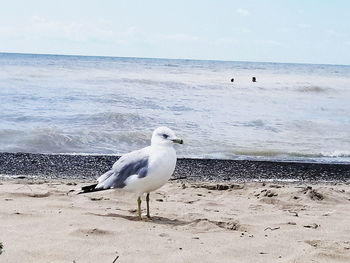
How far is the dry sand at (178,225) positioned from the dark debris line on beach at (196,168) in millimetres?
1326

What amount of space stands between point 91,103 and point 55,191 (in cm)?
1133

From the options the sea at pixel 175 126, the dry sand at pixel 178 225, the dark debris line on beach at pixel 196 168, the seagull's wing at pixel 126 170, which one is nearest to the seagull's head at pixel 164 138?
the seagull's wing at pixel 126 170

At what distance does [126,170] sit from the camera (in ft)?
16.0

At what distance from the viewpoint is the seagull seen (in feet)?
15.4

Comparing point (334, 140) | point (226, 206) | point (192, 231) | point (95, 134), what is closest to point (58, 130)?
point (95, 134)

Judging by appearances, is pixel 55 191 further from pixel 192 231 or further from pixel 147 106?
pixel 147 106

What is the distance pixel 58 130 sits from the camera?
1128 cm

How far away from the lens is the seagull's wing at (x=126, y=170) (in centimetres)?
480

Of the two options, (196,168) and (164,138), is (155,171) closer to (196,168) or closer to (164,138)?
(164,138)

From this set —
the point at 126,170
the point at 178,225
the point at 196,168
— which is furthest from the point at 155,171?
the point at 196,168

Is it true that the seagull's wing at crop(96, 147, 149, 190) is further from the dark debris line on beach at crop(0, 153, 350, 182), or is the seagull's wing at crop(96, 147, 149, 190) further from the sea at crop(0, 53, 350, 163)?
the sea at crop(0, 53, 350, 163)

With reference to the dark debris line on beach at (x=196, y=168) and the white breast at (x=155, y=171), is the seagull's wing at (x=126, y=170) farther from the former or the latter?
the dark debris line on beach at (x=196, y=168)

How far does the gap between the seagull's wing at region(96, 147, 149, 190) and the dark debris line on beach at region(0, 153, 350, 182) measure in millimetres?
2515

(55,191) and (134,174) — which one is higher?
(134,174)
